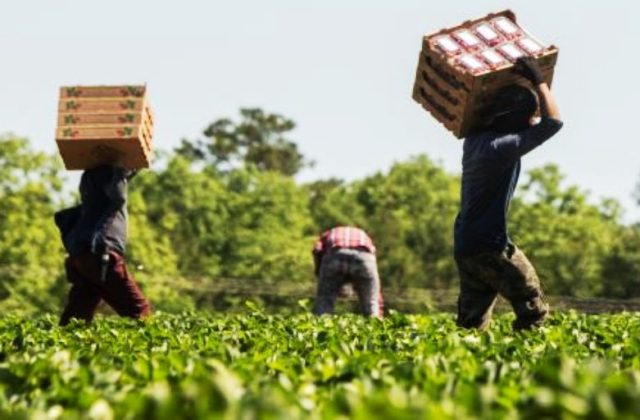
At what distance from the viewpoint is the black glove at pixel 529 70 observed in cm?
782

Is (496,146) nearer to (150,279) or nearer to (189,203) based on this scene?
(150,279)

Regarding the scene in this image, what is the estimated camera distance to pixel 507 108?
7.92m

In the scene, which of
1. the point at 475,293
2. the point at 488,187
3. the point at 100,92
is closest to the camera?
the point at 488,187

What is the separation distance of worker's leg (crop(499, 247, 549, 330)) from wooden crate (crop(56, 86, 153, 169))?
3.63 meters

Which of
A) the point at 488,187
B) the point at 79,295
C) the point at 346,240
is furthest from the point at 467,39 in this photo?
the point at 346,240

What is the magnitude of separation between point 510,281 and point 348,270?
6.73 metres

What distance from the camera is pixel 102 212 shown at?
10.1 meters

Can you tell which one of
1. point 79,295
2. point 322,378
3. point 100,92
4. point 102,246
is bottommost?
point 322,378

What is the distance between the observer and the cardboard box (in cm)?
788

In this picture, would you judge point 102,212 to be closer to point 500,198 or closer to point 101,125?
point 101,125

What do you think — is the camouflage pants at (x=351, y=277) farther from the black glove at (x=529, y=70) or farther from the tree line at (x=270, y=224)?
the tree line at (x=270, y=224)

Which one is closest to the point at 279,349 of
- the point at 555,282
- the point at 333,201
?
the point at 555,282

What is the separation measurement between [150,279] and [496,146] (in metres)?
52.0

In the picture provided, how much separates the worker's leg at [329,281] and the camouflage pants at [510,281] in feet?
20.9
